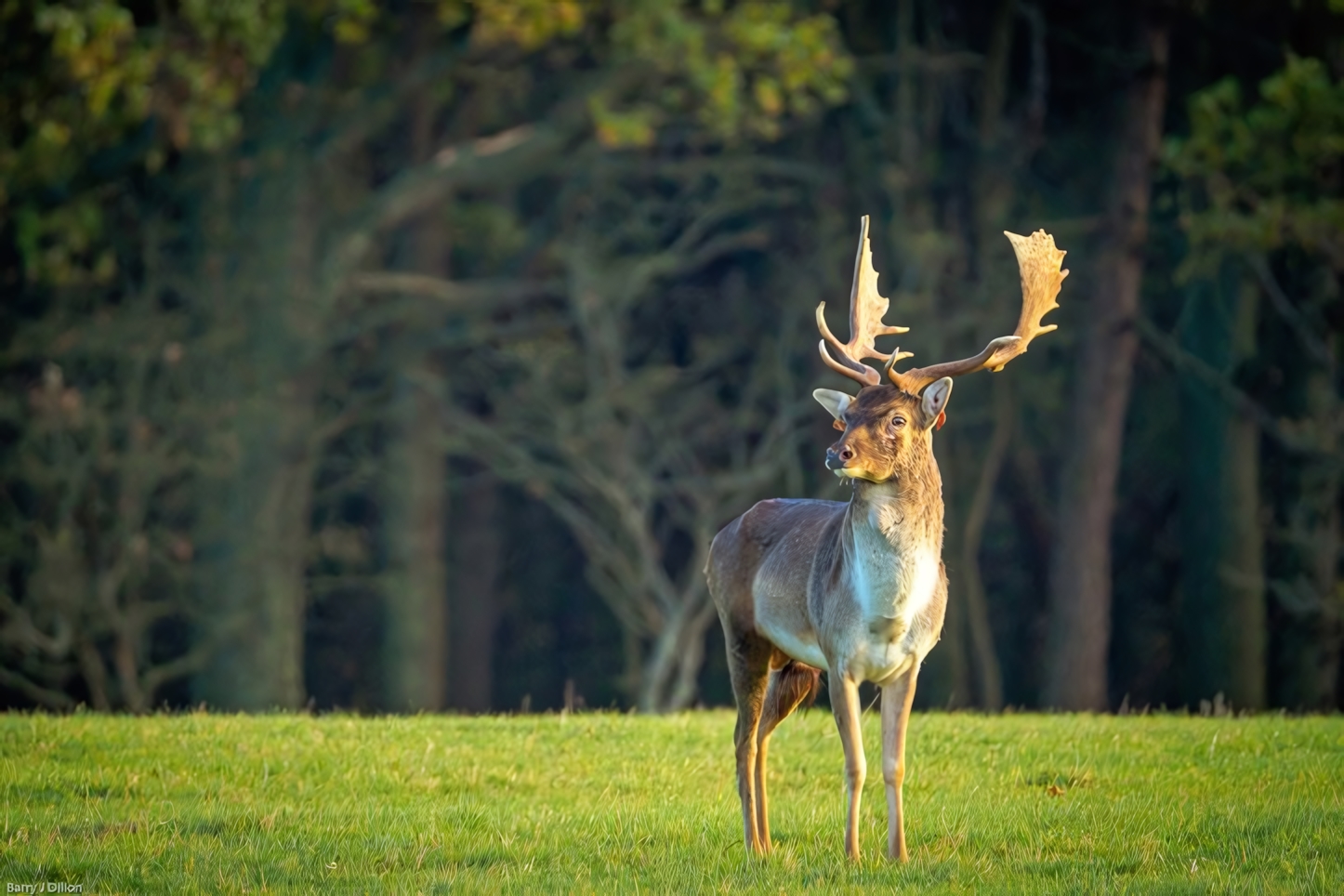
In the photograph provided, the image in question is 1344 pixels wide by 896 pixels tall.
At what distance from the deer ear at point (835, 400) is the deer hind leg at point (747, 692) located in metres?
1.35

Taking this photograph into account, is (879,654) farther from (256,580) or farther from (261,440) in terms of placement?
(261,440)

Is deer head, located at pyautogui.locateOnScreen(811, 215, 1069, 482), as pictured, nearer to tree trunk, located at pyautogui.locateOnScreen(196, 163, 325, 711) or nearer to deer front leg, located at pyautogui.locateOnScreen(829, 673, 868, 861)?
deer front leg, located at pyautogui.locateOnScreen(829, 673, 868, 861)

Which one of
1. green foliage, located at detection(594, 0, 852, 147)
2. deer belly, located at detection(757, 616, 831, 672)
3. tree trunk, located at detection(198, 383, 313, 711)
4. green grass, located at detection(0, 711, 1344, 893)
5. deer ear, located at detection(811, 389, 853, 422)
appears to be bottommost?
tree trunk, located at detection(198, 383, 313, 711)

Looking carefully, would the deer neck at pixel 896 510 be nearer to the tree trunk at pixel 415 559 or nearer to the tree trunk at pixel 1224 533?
the tree trunk at pixel 1224 533

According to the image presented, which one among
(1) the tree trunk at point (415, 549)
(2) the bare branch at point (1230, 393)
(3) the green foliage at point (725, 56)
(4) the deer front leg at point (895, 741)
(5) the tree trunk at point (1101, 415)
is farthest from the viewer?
(1) the tree trunk at point (415, 549)

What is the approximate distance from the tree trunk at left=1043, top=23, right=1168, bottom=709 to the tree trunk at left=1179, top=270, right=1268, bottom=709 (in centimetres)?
140

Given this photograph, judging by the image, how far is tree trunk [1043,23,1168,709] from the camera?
25.5m

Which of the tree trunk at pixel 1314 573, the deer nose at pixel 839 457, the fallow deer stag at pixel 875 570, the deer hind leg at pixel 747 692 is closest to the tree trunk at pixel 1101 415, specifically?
the tree trunk at pixel 1314 573

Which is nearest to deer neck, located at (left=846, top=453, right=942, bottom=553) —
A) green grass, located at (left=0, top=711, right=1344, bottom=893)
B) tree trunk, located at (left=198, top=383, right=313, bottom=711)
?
green grass, located at (left=0, top=711, right=1344, bottom=893)

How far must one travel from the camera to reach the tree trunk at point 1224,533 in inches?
1040

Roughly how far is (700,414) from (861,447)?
1928 centimetres

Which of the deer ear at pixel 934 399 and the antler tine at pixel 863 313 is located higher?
the antler tine at pixel 863 313

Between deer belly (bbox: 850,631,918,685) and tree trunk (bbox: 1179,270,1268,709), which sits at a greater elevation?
deer belly (bbox: 850,631,918,685)

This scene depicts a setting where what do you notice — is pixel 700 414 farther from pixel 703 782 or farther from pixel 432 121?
pixel 703 782
